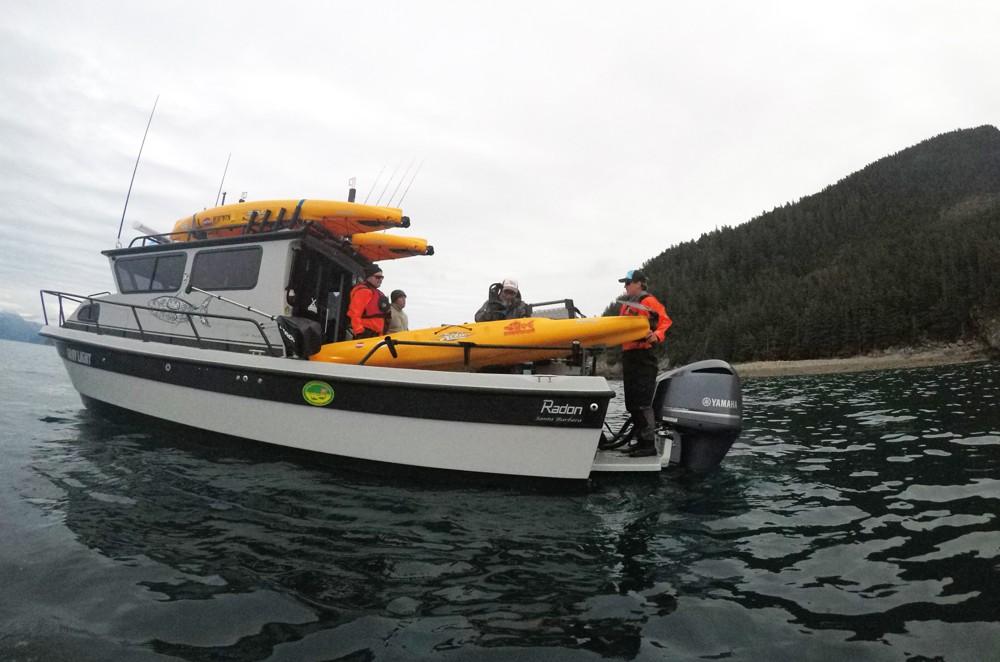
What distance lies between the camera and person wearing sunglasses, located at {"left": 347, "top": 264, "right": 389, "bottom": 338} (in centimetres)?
635

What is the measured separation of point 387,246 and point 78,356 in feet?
16.3

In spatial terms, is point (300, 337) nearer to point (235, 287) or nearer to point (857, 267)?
point (235, 287)

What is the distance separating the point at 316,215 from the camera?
744cm

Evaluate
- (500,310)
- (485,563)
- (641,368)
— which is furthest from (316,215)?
(485,563)

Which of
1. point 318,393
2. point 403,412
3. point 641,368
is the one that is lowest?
point 403,412

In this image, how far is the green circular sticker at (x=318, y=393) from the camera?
5527 mm

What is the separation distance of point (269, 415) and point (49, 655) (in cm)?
365

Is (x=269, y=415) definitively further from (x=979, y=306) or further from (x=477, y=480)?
(x=979, y=306)

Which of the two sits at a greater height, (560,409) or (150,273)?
(150,273)

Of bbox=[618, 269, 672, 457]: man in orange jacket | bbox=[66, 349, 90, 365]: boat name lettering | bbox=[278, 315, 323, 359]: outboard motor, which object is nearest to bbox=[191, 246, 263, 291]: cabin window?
bbox=[278, 315, 323, 359]: outboard motor

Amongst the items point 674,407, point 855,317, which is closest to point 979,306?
point 855,317

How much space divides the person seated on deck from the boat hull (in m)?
1.23

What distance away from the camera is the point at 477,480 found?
17.0 ft

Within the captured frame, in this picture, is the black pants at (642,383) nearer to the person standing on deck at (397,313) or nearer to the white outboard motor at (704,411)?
the white outboard motor at (704,411)
